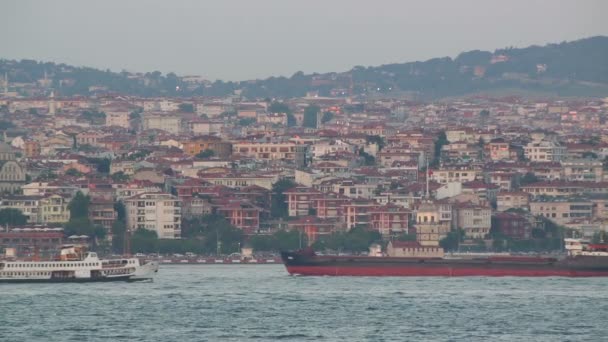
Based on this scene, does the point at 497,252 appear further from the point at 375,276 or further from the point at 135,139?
the point at 135,139

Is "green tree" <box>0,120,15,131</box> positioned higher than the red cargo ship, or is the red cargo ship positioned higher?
"green tree" <box>0,120,15,131</box>

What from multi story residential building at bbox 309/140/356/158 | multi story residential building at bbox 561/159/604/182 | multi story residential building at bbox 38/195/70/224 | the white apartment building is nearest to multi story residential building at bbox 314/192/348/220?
multi story residential building at bbox 38/195/70/224

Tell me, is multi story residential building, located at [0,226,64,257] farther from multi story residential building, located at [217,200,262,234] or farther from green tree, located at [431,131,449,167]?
green tree, located at [431,131,449,167]

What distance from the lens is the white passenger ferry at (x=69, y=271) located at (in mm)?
88312

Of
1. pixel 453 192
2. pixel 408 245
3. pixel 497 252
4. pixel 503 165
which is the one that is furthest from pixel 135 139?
pixel 408 245

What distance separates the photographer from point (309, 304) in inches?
2968

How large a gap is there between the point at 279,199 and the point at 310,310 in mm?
61742

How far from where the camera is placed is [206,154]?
511 feet

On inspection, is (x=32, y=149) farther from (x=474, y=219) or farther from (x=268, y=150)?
(x=474, y=219)

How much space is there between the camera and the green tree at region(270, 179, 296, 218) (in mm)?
131688

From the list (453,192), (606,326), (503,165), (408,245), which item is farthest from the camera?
(503,165)

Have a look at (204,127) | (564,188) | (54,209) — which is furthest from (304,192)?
(204,127)

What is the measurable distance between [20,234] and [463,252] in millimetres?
18793

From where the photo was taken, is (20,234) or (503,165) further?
(503,165)
